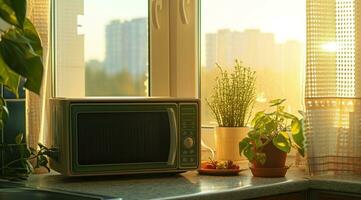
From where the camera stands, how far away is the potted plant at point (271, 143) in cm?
237

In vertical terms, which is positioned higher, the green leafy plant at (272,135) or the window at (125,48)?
the window at (125,48)

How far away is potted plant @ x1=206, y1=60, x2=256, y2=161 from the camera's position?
269 centimetres

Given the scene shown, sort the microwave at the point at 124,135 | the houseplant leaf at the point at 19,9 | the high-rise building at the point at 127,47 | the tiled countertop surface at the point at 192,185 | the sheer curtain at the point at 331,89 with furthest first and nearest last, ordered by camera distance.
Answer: the high-rise building at the point at 127,47
the sheer curtain at the point at 331,89
the microwave at the point at 124,135
the tiled countertop surface at the point at 192,185
the houseplant leaf at the point at 19,9

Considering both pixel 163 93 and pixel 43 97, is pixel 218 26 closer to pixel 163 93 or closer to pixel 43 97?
pixel 163 93

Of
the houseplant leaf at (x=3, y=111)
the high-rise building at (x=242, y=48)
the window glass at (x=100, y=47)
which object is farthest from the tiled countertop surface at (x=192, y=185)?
the high-rise building at (x=242, y=48)

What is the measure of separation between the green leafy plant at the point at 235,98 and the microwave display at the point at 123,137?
0.40m

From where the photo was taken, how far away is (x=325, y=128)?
2.39 m

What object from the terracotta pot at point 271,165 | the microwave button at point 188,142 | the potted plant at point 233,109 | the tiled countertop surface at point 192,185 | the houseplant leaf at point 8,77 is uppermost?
the houseplant leaf at point 8,77

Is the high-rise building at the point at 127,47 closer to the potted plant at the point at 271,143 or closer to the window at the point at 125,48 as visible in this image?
the window at the point at 125,48

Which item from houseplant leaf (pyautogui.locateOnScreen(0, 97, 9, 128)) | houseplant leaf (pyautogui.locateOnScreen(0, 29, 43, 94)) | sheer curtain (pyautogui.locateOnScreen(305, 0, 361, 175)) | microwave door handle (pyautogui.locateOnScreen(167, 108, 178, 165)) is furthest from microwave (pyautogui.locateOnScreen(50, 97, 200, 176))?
houseplant leaf (pyautogui.locateOnScreen(0, 29, 43, 94))

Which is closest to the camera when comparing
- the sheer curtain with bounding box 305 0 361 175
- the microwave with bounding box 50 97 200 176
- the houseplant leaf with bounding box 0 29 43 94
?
the houseplant leaf with bounding box 0 29 43 94

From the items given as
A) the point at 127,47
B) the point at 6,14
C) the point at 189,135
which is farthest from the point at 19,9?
the point at 127,47

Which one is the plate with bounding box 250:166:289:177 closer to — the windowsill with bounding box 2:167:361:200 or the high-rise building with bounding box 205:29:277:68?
the windowsill with bounding box 2:167:361:200

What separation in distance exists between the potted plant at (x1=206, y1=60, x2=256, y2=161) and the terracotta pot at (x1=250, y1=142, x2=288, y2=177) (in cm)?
30
